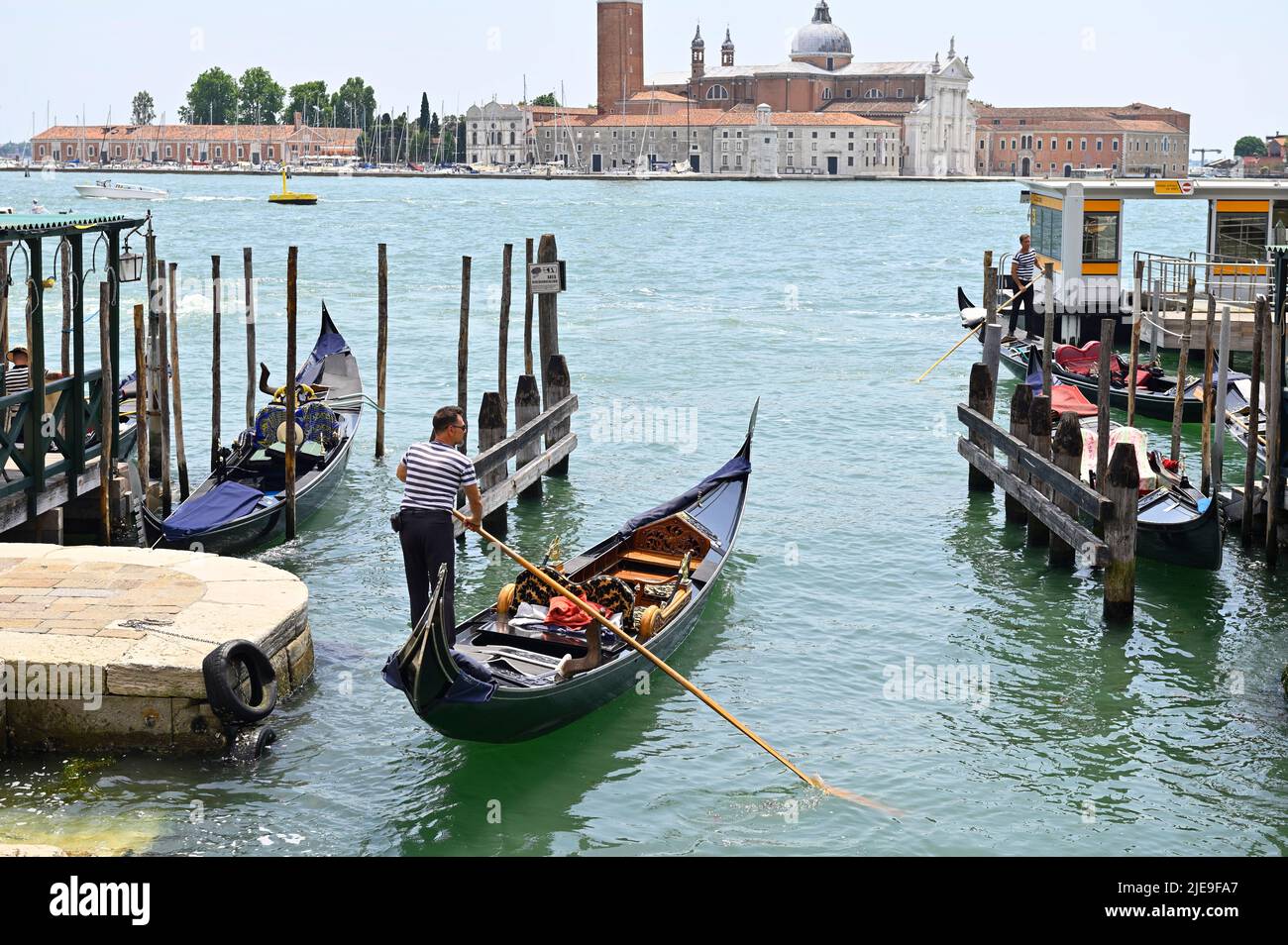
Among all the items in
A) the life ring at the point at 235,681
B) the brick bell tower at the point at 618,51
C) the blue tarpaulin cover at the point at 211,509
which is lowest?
the life ring at the point at 235,681

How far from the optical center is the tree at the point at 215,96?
123250 millimetres

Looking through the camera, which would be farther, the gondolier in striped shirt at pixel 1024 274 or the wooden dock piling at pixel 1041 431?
the gondolier in striped shirt at pixel 1024 274

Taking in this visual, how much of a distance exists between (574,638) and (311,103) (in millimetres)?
122970

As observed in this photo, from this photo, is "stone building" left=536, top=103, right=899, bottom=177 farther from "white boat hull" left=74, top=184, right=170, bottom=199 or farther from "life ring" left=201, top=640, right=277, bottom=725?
"life ring" left=201, top=640, right=277, bottom=725

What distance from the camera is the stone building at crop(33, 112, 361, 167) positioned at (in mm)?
118562

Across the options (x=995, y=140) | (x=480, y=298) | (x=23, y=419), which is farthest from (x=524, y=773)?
(x=995, y=140)

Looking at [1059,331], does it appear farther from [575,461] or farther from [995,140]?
[995,140]

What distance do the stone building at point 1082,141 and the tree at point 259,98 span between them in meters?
54.8

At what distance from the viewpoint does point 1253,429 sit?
9477 mm

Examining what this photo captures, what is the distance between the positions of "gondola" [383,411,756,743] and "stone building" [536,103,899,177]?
109576mm

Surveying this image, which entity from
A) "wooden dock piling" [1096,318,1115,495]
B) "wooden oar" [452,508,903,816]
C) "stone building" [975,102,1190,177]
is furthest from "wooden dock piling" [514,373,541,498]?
"stone building" [975,102,1190,177]

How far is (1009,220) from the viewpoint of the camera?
7056cm

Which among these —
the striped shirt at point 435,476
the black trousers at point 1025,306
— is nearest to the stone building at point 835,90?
the black trousers at point 1025,306

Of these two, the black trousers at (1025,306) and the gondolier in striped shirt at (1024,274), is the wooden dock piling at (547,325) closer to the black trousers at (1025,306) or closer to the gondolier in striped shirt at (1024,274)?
the black trousers at (1025,306)
